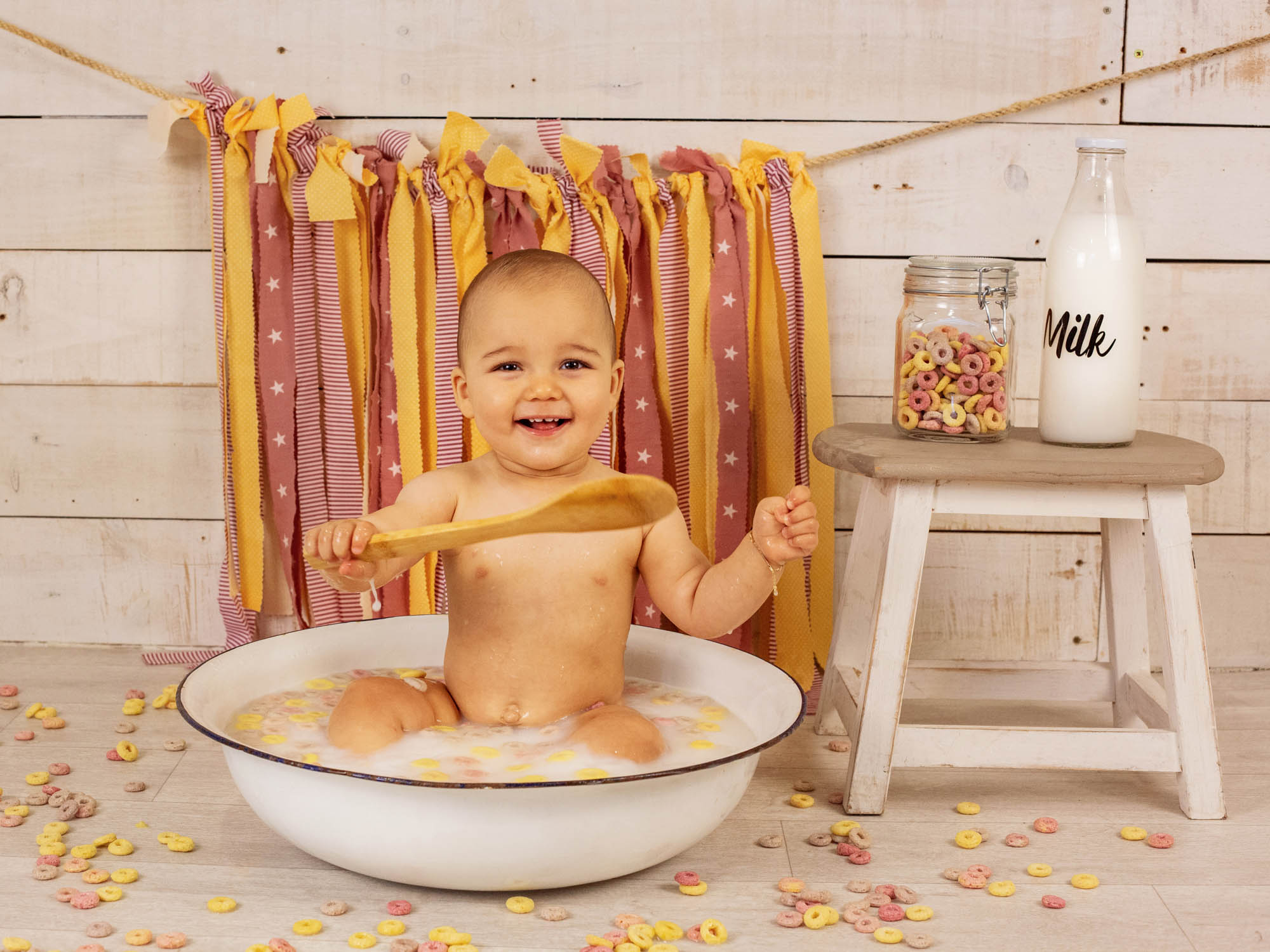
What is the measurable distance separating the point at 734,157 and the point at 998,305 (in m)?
0.41

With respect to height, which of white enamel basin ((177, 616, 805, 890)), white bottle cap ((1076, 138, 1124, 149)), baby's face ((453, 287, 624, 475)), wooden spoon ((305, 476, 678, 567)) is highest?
white bottle cap ((1076, 138, 1124, 149))

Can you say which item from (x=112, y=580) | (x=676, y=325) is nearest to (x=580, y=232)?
(x=676, y=325)

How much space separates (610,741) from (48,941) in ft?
1.48

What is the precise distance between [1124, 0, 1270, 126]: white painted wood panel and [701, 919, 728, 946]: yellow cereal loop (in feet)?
3.56

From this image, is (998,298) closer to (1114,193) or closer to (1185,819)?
(1114,193)

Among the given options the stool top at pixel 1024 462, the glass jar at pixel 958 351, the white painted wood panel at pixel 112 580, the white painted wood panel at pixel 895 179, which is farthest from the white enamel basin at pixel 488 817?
the white painted wood panel at pixel 895 179

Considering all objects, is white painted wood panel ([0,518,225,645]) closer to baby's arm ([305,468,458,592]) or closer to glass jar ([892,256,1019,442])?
baby's arm ([305,468,458,592])

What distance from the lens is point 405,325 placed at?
148 centimetres

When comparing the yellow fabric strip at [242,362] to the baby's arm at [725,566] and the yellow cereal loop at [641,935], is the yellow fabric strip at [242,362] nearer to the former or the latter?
the baby's arm at [725,566]

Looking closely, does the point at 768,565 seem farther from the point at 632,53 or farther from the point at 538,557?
the point at 632,53

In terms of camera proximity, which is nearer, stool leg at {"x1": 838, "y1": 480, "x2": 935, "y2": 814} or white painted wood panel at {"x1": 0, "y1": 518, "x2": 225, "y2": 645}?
stool leg at {"x1": 838, "y1": 480, "x2": 935, "y2": 814}

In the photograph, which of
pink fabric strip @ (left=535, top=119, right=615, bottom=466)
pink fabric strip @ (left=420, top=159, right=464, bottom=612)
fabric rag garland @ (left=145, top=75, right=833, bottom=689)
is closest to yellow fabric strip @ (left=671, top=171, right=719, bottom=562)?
fabric rag garland @ (left=145, top=75, right=833, bottom=689)

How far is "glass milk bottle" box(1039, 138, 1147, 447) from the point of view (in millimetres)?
1198

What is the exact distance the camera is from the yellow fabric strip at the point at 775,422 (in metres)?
1.49
